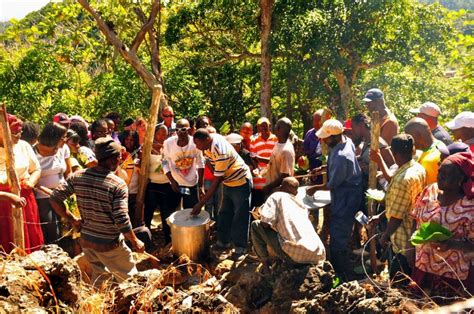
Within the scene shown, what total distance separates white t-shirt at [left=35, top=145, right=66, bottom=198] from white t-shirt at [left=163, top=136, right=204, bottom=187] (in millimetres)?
1456

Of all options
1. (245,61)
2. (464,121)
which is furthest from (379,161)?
(245,61)

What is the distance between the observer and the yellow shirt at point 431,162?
4.51 m

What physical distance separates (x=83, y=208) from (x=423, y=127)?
139 inches

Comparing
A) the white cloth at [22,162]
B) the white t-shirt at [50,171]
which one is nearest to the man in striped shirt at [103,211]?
the white cloth at [22,162]

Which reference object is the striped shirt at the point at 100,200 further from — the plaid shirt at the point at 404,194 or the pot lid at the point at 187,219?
the plaid shirt at the point at 404,194

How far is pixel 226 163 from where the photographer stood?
5.82 metres

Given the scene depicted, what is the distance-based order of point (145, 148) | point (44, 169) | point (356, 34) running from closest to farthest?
point (44, 169) → point (145, 148) → point (356, 34)

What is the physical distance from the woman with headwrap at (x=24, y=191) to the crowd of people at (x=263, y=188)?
0.01 meters

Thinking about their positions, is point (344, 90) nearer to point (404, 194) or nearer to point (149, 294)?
point (404, 194)

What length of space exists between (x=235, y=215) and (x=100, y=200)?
243 centimetres

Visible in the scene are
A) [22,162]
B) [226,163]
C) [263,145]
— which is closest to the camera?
[22,162]

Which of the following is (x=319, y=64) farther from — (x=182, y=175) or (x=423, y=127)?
(x=423, y=127)

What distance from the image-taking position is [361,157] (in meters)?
5.89

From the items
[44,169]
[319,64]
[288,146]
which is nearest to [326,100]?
[319,64]
